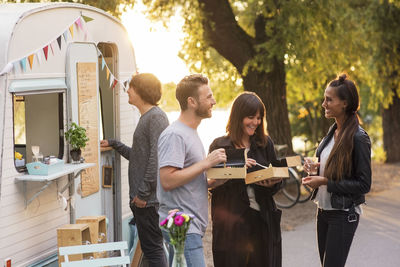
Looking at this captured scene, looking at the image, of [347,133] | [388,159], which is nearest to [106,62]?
[347,133]

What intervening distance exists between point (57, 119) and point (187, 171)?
7.62ft

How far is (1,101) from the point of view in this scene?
4.63 m

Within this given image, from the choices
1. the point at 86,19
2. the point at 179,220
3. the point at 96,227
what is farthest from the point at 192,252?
the point at 86,19

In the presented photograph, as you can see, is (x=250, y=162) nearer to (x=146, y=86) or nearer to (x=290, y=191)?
(x=146, y=86)

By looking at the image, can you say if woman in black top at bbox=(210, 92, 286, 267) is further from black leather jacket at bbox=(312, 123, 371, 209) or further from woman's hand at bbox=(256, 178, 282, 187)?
black leather jacket at bbox=(312, 123, 371, 209)

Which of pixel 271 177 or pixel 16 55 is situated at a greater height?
pixel 16 55

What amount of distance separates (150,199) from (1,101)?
1682 millimetres

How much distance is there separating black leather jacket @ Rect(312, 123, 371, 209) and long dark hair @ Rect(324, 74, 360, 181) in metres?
0.04

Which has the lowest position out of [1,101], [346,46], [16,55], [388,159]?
[388,159]

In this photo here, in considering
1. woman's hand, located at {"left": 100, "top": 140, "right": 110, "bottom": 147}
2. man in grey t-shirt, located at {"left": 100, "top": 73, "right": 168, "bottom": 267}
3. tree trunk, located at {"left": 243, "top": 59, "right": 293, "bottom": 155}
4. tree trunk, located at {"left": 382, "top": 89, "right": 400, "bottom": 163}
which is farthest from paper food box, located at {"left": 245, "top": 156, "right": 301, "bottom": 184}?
tree trunk, located at {"left": 382, "top": 89, "right": 400, "bottom": 163}

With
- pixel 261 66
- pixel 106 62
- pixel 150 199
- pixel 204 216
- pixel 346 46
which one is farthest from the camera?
pixel 346 46

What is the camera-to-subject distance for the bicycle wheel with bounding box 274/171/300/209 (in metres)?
11.6

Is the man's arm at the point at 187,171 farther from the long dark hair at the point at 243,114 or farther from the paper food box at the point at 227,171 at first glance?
the long dark hair at the point at 243,114

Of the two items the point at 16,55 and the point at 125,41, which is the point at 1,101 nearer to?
the point at 16,55
